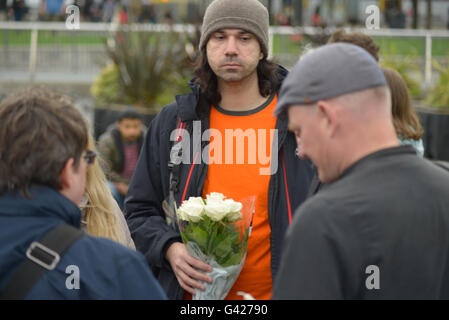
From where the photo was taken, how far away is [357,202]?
194 centimetres

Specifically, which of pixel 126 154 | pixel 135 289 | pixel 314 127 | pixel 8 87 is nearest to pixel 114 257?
pixel 135 289

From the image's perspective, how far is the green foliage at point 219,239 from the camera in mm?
2914

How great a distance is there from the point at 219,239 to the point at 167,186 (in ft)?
2.58

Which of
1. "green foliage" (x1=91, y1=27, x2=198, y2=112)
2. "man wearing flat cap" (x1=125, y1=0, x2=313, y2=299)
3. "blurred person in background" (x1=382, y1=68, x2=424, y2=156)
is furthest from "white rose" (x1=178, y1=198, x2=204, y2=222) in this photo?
"green foliage" (x1=91, y1=27, x2=198, y2=112)

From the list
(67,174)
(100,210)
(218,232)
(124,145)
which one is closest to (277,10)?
(124,145)

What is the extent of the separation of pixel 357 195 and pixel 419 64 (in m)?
14.5

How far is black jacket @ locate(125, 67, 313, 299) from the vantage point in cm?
339

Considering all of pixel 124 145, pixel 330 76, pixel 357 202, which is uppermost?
→ pixel 330 76

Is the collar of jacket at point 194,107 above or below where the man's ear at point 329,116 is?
below

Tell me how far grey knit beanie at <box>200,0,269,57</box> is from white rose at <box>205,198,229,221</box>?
3.90 ft

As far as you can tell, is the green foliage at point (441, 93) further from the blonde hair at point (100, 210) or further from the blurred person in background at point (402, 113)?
the blonde hair at point (100, 210)

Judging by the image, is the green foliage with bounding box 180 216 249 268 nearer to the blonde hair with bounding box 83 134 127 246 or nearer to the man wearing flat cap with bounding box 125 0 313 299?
the man wearing flat cap with bounding box 125 0 313 299

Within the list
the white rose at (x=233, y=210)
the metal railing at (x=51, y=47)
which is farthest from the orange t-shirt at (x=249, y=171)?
the metal railing at (x=51, y=47)

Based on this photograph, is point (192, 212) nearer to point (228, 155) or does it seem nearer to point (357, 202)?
point (228, 155)
